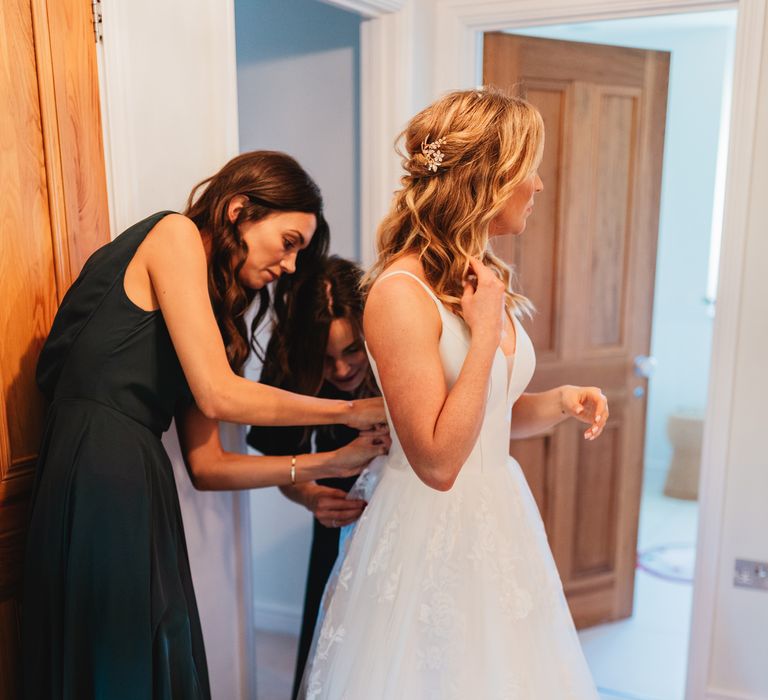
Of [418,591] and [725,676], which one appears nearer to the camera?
[418,591]

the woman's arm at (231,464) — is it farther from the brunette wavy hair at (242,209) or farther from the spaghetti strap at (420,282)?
the spaghetti strap at (420,282)

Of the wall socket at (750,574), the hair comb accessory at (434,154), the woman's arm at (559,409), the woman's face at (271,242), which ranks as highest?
the hair comb accessory at (434,154)

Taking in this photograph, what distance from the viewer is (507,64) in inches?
99.7

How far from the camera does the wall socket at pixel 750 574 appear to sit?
226 cm

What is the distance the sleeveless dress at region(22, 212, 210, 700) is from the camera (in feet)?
4.37

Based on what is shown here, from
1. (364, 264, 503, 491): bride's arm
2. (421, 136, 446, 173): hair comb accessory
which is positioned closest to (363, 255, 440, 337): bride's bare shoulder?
(364, 264, 503, 491): bride's arm

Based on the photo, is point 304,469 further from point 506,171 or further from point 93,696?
point 506,171

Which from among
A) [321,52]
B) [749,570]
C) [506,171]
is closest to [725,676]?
[749,570]

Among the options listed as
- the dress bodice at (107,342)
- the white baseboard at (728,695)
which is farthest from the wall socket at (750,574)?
the dress bodice at (107,342)

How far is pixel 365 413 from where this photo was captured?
1.53 m

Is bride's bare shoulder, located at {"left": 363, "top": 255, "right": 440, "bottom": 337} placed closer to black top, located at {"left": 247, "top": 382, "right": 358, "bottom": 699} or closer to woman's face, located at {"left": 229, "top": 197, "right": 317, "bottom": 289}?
woman's face, located at {"left": 229, "top": 197, "right": 317, "bottom": 289}

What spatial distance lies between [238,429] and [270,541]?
3.85 feet

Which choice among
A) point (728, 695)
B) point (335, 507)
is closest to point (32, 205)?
point (335, 507)

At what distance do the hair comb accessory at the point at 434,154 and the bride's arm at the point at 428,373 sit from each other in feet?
0.69
